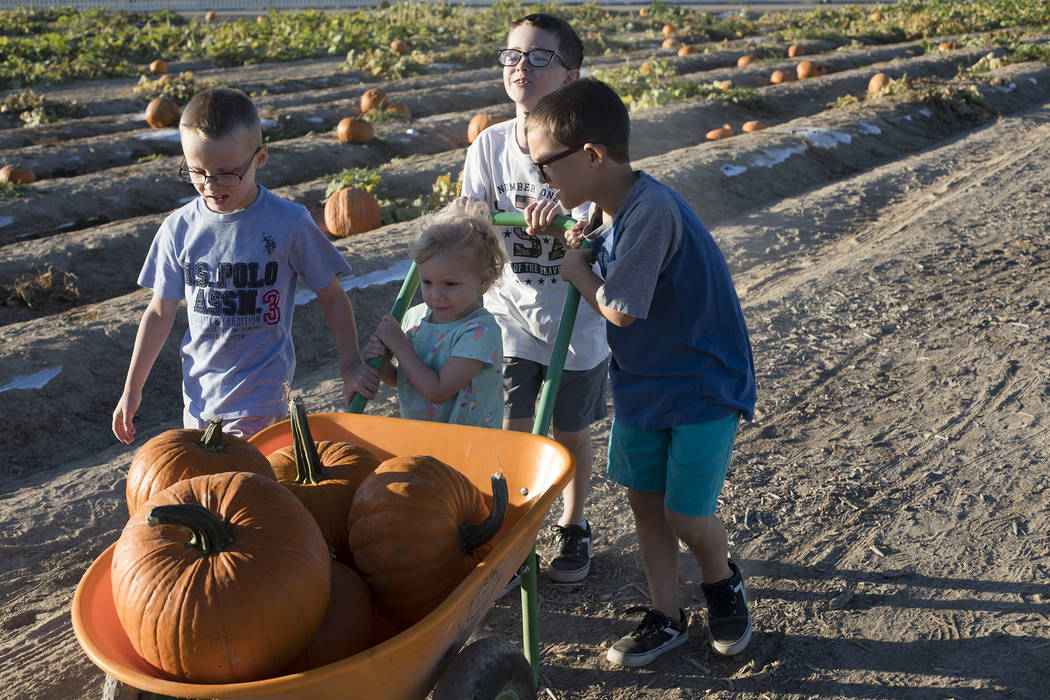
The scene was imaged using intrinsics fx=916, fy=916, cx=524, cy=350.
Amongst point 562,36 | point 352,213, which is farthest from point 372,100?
point 562,36

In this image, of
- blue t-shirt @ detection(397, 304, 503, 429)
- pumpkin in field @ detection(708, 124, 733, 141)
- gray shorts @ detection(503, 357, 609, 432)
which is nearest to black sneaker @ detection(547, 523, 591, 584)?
gray shorts @ detection(503, 357, 609, 432)

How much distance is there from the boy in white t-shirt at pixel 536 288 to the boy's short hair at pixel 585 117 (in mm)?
667

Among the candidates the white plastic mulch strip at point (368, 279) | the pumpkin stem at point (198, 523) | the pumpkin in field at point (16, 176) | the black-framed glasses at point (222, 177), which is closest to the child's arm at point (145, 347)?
the black-framed glasses at point (222, 177)

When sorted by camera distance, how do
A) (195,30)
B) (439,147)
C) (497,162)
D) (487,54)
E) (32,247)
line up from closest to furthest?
1. (497,162)
2. (32,247)
3. (439,147)
4. (487,54)
5. (195,30)

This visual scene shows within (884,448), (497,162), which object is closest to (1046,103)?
(884,448)

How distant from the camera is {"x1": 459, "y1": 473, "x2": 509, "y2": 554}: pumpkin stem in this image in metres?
2.28

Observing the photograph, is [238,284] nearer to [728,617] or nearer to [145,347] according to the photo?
[145,347]

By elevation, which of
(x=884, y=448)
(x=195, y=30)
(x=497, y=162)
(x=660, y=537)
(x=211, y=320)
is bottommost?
(x=884, y=448)

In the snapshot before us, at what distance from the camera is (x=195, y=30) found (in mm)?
26938

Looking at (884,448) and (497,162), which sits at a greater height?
(497,162)

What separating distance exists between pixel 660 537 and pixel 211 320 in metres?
1.77

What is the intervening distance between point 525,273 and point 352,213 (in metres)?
5.91

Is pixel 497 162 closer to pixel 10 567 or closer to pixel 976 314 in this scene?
pixel 10 567

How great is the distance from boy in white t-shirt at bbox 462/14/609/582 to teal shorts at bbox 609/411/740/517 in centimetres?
52
